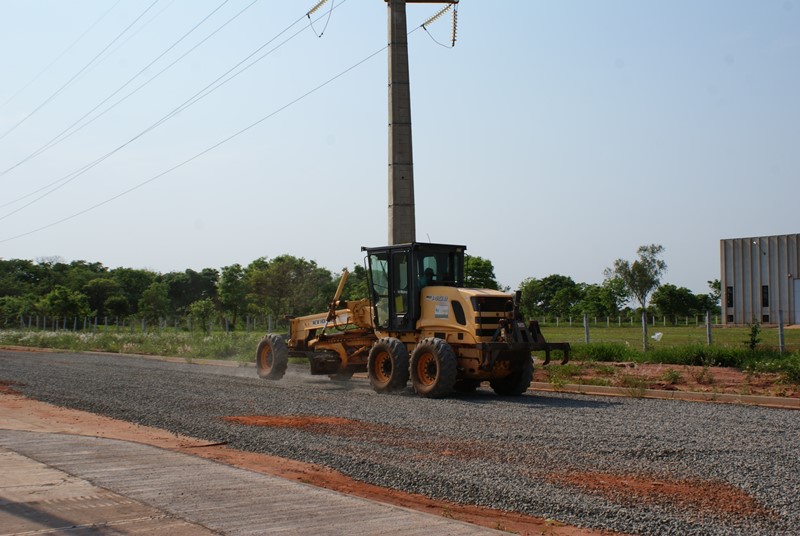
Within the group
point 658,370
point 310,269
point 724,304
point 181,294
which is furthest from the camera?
point 181,294

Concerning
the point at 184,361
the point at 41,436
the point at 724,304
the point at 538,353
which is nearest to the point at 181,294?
the point at 724,304

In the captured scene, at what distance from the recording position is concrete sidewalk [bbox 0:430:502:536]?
6.42 metres

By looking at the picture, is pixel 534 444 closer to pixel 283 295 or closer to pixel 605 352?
pixel 605 352

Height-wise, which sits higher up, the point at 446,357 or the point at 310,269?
the point at 310,269

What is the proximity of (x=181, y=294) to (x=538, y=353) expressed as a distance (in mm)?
116159

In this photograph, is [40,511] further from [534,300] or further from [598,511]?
[534,300]

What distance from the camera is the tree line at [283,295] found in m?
75.9

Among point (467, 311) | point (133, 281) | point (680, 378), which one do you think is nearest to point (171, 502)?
point (467, 311)

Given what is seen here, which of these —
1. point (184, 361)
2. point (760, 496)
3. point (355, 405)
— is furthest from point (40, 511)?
point (184, 361)

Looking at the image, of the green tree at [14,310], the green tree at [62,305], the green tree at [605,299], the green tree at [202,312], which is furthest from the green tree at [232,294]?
the green tree at [605,299]

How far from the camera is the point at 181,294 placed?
134375 mm

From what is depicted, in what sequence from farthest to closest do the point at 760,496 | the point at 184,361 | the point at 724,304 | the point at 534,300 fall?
the point at 534,300 < the point at 724,304 < the point at 184,361 < the point at 760,496

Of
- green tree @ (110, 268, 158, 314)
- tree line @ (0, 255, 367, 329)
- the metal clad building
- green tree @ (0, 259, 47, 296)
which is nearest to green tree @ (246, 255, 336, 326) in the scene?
tree line @ (0, 255, 367, 329)

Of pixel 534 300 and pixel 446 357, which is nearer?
pixel 446 357
